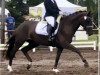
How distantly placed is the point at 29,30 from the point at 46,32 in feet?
2.04

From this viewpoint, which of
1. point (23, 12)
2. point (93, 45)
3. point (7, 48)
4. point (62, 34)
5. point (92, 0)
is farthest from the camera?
point (92, 0)

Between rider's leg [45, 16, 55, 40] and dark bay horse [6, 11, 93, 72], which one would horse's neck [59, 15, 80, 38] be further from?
rider's leg [45, 16, 55, 40]

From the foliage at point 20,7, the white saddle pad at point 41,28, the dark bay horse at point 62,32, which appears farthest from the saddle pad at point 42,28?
the foliage at point 20,7

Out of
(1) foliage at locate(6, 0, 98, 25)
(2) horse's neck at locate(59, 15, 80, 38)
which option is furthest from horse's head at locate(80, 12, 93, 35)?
(1) foliage at locate(6, 0, 98, 25)

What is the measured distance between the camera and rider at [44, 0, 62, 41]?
12.9 metres

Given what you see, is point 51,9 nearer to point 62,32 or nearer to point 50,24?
point 50,24

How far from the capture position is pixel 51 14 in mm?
13055

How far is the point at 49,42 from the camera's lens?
520 inches

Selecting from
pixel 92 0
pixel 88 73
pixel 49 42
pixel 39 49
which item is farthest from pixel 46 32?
pixel 92 0

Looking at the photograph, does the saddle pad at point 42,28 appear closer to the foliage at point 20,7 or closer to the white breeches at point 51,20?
the white breeches at point 51,20

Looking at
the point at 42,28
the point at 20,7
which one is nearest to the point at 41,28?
the point at 42,28

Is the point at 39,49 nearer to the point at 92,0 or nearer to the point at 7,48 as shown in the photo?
the point at 7,48

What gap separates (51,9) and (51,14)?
24cm

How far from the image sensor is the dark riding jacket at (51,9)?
12855 millimetres
